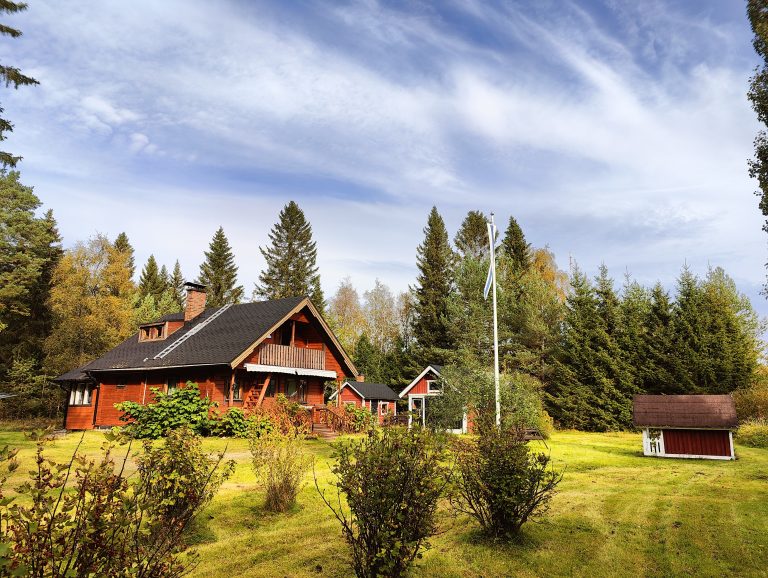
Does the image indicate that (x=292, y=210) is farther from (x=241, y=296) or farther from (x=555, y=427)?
(x=555, y=427)

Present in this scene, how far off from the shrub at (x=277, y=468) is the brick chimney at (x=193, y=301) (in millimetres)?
20667

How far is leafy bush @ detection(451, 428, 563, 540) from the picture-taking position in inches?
278

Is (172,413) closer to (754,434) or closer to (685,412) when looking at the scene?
(685,412)

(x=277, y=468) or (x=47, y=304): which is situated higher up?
(x=47, y=304)

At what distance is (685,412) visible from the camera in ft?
61.3

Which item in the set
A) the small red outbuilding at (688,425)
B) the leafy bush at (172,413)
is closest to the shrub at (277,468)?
the leafy bush at (172,413)

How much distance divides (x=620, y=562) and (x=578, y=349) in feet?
100

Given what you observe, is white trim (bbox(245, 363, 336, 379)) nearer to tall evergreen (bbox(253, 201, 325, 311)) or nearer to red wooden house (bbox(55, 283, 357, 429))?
red wooden house (bbox(55, 283, 357, 429))

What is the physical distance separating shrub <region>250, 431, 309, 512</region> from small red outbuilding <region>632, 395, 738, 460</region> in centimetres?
1520

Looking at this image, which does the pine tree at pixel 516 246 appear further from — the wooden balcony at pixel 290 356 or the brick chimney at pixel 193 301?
the brick chimney at pixel 193 301

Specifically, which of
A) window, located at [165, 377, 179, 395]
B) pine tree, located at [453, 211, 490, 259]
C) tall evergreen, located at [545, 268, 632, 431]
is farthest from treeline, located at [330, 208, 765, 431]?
window, located at [165, 377, 179, 395]

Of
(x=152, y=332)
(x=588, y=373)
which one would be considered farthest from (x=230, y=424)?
(x=588, y=373)

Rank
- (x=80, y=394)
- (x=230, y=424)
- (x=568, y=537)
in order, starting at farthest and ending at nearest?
(x=80, y=394), (x=230, y=424), (x=568, y=537)

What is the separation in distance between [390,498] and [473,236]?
48.5m
